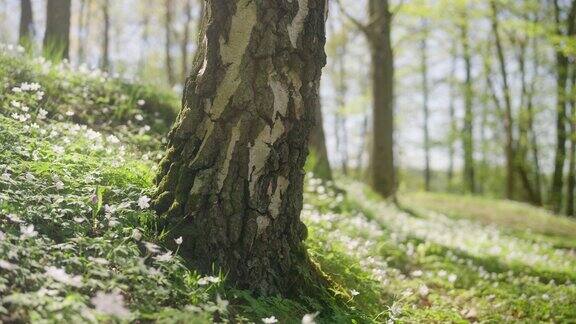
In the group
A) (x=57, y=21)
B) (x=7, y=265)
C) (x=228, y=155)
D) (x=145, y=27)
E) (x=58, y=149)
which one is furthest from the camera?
(x=145, y=27)

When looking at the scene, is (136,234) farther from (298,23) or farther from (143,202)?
(298,23)

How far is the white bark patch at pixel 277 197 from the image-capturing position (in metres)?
3.19

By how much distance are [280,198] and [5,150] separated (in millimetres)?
1789

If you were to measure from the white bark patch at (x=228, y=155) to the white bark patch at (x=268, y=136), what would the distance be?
0.11 metres

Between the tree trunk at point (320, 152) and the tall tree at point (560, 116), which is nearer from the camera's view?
the tree trunk at point (320, 152)

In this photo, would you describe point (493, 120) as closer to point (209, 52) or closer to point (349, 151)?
point (349, 151)

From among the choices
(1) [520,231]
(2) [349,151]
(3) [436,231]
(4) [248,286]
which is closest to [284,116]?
(4) [248,286]

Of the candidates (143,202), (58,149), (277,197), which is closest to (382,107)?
(277,197)

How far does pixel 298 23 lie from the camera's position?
317 cm

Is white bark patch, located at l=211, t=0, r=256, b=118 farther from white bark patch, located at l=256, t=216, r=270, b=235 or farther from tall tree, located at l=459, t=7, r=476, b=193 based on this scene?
tall tree, located at l=459, t=7, r=476, b=193

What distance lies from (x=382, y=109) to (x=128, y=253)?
939 centimetres

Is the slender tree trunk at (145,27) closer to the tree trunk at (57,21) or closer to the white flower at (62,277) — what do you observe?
the tree trunk at (57,21)

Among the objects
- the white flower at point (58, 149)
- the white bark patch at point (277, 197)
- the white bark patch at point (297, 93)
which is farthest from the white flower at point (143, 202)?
the white bark patch at point (297, 93)

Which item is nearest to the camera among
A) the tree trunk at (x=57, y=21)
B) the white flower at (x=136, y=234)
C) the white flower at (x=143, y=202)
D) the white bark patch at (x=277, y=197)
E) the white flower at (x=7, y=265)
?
the white flower at (x=7, y=265)
